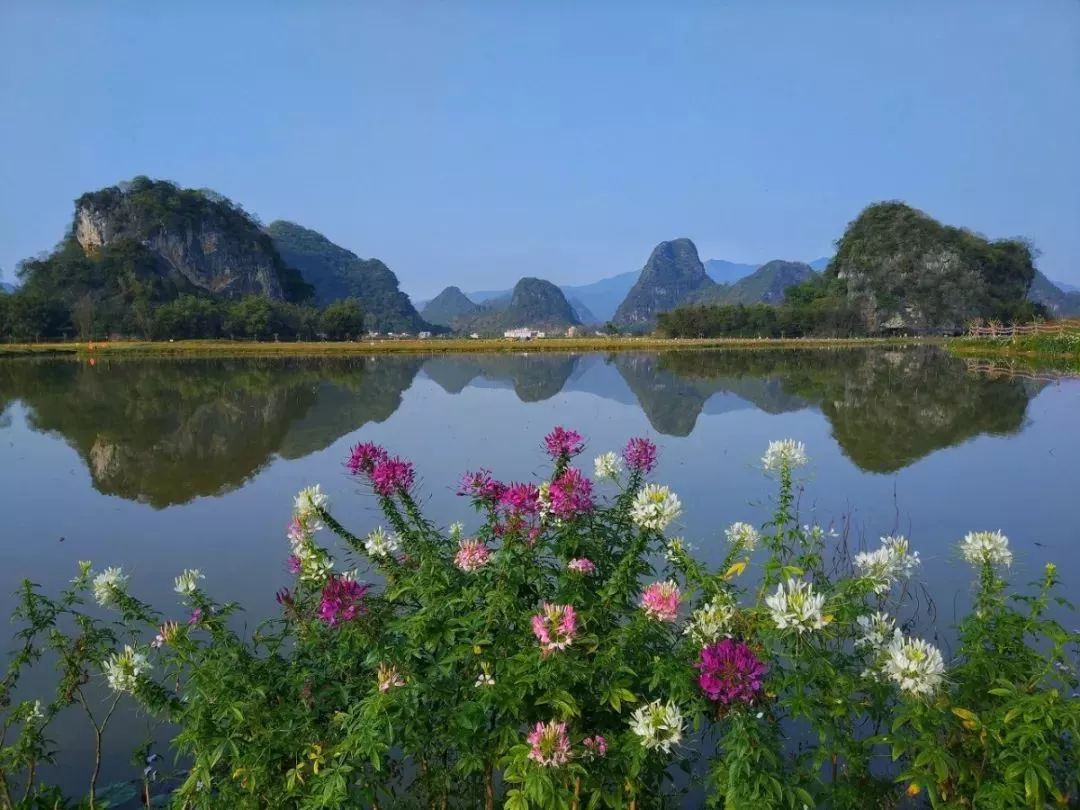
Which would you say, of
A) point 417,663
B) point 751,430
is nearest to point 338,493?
point 417,663

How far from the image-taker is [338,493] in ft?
32.6

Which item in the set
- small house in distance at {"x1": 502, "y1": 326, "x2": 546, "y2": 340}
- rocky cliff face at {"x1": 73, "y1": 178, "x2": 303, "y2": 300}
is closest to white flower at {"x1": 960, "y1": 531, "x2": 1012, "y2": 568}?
small house in distance at {"x1": 502, "y1": 326, "x2": 546, "y2": 340}

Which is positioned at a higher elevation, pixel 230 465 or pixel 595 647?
pixel 595 647

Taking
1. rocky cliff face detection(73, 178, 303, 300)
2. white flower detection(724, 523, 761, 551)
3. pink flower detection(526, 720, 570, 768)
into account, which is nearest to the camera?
pink flower detection(526, 720, 570, 768)

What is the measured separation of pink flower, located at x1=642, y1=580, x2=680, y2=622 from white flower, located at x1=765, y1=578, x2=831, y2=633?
0.33 metres

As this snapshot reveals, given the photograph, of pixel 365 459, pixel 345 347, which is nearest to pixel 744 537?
pixel 365 459

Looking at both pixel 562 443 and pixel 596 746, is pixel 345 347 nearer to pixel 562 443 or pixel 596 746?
pixel 562 443

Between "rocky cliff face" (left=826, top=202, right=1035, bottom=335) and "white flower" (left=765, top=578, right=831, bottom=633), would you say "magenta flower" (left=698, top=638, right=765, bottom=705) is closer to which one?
"white flower" (left=765, top=578, right=831, bottom=633)

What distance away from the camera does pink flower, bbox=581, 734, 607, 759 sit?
2.41 metres

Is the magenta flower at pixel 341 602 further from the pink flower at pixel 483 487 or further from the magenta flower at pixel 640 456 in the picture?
the magenta flower at pixel 640 456

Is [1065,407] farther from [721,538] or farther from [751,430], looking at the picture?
[721,538]

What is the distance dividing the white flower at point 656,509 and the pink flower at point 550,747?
33.0 inches

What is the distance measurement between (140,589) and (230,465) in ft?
21.3

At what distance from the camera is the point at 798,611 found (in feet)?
7.09
